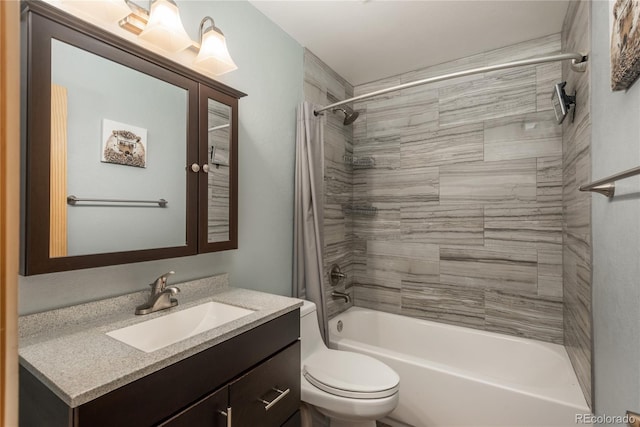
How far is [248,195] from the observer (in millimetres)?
1731

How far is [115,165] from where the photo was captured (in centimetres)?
112

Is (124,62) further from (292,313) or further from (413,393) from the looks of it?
(413,393)

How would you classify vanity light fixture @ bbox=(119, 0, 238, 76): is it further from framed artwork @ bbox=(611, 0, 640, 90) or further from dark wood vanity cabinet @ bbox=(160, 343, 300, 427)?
framed artwork @ bbox=(611, 0, 640, 90)

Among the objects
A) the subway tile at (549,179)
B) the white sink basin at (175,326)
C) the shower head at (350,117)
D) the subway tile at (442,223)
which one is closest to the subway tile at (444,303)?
the subway tile at (442,223)

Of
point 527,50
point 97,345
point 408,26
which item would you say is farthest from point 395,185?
point 97,345

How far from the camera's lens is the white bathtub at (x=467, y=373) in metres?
Answer: 1.50

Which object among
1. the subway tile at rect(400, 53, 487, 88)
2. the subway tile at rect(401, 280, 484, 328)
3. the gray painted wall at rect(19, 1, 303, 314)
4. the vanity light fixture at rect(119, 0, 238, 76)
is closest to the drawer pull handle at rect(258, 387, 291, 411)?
the gray painted wall at rect(19, 1, 303, 314)

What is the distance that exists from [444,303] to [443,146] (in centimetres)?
124

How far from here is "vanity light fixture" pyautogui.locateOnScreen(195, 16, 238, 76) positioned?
1.38 m

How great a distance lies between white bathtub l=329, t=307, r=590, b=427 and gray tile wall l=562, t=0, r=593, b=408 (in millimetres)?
144

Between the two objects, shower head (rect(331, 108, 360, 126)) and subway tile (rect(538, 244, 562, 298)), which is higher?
shower head (rect(331, 108, 360, 126))

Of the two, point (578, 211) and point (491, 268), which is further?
point (491, 268)

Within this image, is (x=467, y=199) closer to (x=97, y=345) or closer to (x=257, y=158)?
(x=257, y=158)

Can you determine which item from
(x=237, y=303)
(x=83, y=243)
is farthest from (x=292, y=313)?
(x=83, y=243)
